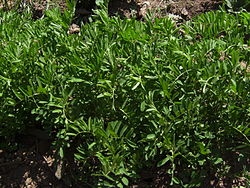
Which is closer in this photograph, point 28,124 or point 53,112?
point 53,112

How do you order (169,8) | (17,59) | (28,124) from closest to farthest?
(17,59), (28,124), (169,8)

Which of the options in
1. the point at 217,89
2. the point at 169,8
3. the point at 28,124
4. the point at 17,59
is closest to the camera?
the point at 217,89

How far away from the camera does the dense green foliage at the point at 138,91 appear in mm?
2699

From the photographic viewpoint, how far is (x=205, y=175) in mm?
2869

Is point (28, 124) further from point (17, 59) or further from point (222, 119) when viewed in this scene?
point (222, 119)

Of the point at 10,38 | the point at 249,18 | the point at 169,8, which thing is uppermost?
the point at 249,18

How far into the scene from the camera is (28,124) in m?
3.29

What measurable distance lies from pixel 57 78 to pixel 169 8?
1.67 meters

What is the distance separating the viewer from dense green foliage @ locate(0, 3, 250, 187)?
8.86ft

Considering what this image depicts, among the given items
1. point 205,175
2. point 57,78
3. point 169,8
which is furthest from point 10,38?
point 169,8

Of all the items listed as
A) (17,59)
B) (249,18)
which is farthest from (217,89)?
(17,59)

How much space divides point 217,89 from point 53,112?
2.69 feet

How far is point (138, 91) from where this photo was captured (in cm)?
277

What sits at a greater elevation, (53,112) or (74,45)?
(74,45)
